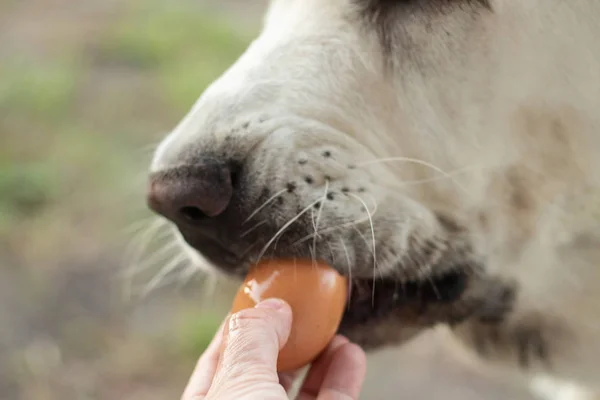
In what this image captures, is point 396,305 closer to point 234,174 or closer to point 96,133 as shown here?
point 234,174

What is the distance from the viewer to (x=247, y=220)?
Result: 1.13 m

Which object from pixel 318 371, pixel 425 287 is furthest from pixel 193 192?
pixel 425 287

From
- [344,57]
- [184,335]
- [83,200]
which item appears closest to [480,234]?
[344,57]

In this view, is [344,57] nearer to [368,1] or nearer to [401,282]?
[368,1]

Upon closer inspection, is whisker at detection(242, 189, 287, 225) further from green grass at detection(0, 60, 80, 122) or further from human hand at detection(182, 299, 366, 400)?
green grass at detection(0, 60, 80, 122)

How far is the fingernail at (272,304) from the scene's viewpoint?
105 cm

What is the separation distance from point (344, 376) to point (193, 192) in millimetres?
396

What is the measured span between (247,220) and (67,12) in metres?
3.86

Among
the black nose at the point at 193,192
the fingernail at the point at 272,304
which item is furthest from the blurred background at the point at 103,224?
the fingernail at the point at 272,304

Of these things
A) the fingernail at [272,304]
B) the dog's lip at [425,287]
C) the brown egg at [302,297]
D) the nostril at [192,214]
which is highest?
the nostril at [192,214]

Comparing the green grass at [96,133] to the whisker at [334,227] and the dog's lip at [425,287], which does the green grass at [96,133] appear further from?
the whisker at [334,227]

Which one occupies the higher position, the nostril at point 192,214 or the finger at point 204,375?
the nostril at point 192,214

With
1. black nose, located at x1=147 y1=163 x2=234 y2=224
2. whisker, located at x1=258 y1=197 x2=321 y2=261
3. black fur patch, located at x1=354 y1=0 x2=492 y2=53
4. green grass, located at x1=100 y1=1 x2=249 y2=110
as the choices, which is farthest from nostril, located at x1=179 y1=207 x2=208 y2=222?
green grass, located at x1=100 y1=1 x2=249 y2=110

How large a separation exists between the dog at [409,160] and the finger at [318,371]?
96 millimetres
